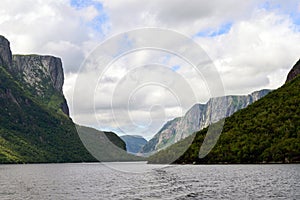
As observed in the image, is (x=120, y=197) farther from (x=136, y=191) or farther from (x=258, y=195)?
(x=258, y=195)

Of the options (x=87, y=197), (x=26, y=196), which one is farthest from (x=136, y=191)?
(x=26, y=196)

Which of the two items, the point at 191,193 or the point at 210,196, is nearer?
the point at 210,196

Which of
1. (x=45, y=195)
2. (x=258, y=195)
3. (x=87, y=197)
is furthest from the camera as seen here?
(x=45, y=195)

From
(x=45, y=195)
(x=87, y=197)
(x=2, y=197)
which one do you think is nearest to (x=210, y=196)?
(x=87, y=197)

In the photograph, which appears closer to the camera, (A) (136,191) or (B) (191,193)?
(B) (191,193)

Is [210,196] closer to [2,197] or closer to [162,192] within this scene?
[162,192]

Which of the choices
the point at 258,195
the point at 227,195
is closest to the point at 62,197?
the point at 227,195

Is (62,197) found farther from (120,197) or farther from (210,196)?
(210,196)

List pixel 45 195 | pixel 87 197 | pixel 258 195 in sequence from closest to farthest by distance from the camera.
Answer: pixel 258 195, pixel 87 197, pixel 45 195
